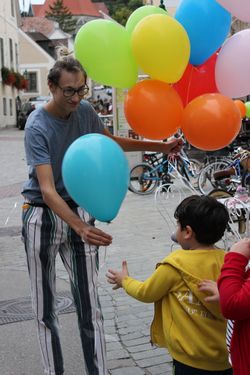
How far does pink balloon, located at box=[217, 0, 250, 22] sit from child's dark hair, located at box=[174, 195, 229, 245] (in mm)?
914

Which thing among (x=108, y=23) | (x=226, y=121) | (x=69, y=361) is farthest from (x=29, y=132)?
(x=69, y=361)

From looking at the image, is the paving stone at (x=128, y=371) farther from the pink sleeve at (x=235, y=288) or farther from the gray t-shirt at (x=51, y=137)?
the pink sleeve at (x=235, y=288)

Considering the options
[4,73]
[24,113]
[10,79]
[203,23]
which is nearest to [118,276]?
[203,23]

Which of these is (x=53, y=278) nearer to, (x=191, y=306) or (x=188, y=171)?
(x=191, y=306)

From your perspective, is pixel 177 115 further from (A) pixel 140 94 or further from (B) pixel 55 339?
(B) pixel 55 339

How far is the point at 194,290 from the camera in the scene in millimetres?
2525

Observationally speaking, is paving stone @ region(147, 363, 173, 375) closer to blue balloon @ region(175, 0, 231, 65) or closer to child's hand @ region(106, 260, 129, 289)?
child's hand @ region(106, 260, 129, 289)

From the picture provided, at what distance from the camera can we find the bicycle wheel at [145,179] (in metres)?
11.7

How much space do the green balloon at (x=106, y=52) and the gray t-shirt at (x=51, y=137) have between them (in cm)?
23

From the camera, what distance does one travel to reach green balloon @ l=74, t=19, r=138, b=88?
9.45 ft

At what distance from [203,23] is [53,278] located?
155 cm

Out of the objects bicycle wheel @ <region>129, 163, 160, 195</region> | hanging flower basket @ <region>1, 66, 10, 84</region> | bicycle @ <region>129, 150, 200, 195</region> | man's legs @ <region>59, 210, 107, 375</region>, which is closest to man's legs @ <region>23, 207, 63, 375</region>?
man's legs @ <region>59, 210, 107, 375</region>

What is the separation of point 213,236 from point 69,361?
6.09 ft

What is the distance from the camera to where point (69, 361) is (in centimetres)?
397
